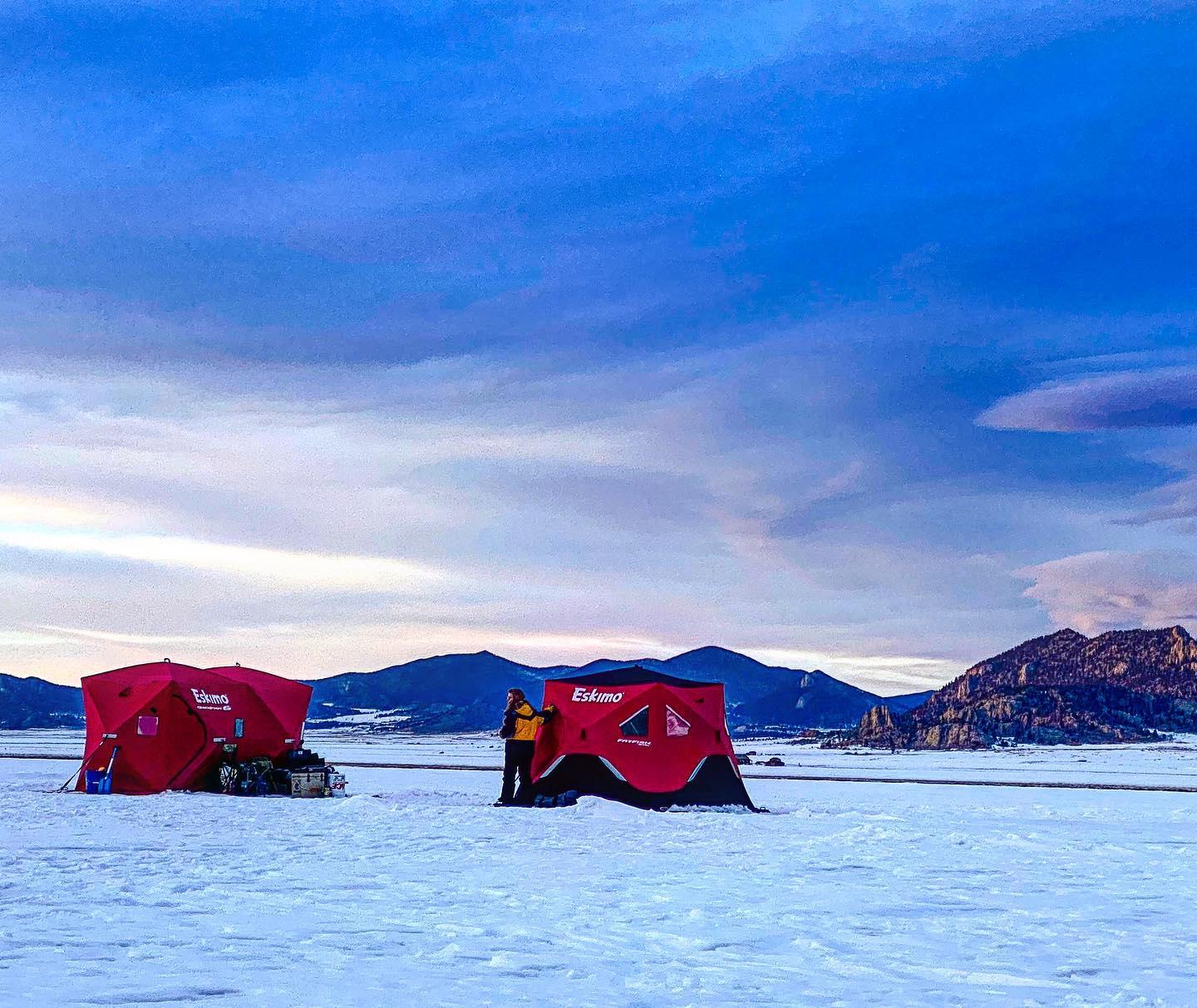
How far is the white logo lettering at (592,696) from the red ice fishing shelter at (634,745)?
16 mm

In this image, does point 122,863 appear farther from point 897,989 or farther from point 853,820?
point 853,820

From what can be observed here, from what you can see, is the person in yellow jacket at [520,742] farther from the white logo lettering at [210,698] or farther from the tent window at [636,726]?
the white logo lettering at [210,698]

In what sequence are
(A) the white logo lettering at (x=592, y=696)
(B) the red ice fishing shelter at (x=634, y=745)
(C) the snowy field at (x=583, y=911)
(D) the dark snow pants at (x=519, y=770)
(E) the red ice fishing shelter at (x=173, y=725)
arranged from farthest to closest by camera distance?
(E) the red ice fishing shelter at (x=173, y=725), (A) the white logo lettering at (x=592, y=696), (D) the dark snow pants at (x=519, y=770), (B) the red ice fishing shelter at (x=634, y=745), (C) the snowy field at (x=583, y=911)

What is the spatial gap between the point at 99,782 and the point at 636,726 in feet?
37.4

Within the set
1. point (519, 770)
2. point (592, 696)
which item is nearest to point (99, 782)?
point (519, 770)

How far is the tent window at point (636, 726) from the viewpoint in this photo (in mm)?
23484

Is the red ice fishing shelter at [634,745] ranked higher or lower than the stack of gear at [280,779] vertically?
higher

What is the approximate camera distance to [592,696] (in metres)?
23.9

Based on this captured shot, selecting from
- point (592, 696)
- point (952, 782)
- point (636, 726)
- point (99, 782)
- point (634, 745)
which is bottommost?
point (952, 782)

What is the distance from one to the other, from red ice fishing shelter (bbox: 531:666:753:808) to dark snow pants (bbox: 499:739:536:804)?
0.20 metres

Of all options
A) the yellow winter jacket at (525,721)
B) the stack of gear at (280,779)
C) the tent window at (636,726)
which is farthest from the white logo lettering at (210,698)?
the tent window at (636,726)

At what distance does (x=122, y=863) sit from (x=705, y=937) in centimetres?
693

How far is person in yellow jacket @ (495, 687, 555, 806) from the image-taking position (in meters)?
23.4

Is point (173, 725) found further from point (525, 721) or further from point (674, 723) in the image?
point (674, 723)
